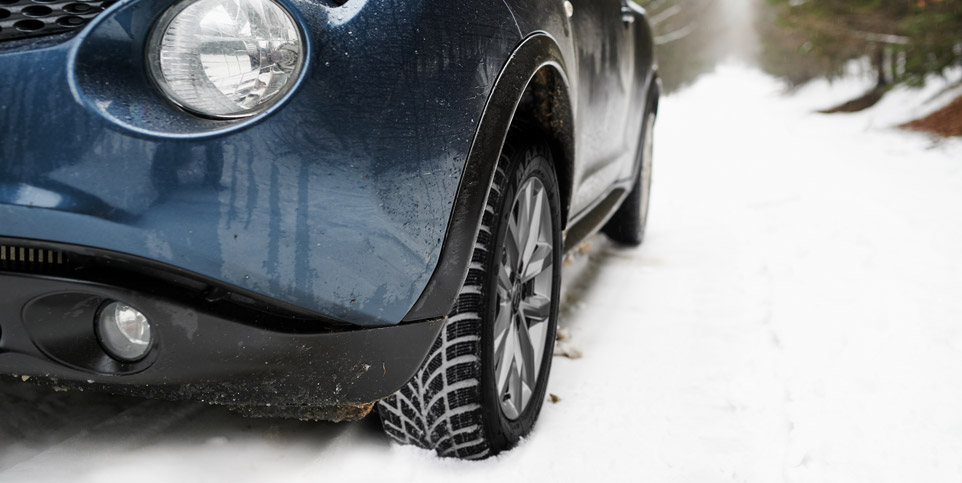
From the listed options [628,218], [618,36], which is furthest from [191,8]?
[628,218]

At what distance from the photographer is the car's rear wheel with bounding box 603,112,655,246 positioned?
161 inches

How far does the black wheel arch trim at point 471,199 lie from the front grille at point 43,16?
26.1 inches

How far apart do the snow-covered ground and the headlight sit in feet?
2.98

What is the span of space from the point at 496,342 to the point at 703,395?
90cm

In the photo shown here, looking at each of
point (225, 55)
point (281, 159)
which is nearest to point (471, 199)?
point (281, 159)

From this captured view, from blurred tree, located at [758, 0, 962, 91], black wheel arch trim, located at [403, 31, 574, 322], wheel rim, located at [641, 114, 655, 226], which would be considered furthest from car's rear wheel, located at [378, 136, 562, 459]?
blurred tree, located at [758, 0, 962, 91]

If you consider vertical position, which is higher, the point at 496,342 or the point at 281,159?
the point at 281,159

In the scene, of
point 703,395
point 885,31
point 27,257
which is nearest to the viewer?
point 27,257

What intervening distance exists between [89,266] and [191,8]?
1.43 feet

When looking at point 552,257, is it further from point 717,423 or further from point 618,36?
point 618,36

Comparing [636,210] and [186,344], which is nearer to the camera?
[186,344]

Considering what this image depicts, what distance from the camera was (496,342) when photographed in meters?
1.69

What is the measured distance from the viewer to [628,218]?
4.13m

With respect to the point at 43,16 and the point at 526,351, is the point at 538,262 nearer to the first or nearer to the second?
the point at 526,351
